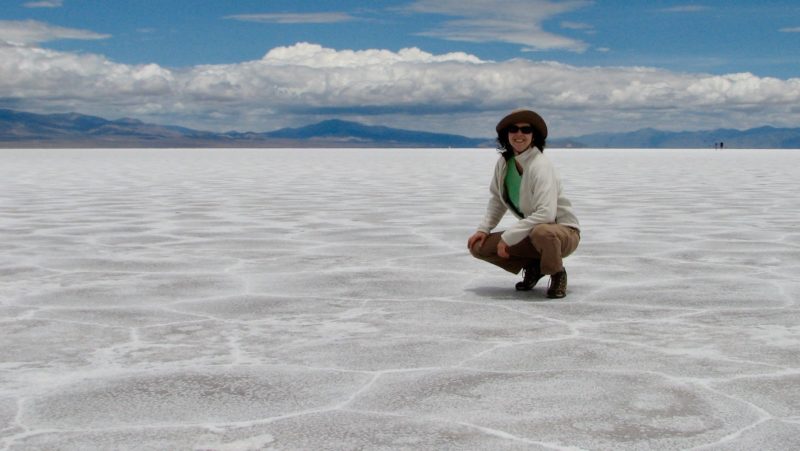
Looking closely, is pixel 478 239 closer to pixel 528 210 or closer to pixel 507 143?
pixel 528 210

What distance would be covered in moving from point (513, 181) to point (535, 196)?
190mm

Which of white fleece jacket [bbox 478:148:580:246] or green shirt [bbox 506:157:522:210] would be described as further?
green shirt [bbox 506:157:522:210]

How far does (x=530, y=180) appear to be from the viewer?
199 inches

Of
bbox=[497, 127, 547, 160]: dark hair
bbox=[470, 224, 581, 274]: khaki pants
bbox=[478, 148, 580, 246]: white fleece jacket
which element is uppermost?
bbox=[497, 127, 547, 160]: dark hair

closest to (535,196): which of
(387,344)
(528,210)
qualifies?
(528,210)

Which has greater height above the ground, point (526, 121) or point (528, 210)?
point (526, 121)

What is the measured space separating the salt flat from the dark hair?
2.53 ft

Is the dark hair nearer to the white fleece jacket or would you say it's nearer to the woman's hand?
the white fleece jacket

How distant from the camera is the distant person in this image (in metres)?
5.02

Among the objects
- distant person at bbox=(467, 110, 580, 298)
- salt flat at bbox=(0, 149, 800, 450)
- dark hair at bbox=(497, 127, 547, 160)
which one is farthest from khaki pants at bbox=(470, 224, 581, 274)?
dark hair at bbox=(497, 127, 547, 160)

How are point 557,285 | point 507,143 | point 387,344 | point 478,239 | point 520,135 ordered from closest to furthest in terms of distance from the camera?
point 387,344
point 520,135
point 507,143
point 557,285
point 478,239

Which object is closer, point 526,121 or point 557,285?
point 526,121

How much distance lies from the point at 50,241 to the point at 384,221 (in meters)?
3.25

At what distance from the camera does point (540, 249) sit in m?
5.14
